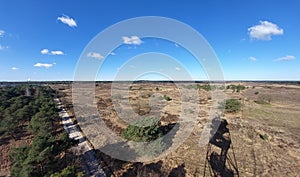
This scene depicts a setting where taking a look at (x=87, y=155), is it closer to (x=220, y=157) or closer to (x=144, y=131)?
(x=144, y=131)

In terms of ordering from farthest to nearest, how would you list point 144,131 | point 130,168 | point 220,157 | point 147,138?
point 144,131, point 147,138, point 220,157, point 130,168

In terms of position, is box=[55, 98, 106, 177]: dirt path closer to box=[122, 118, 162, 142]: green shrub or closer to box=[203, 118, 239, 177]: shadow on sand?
box=[122, 118, 162, 142]: green shrub

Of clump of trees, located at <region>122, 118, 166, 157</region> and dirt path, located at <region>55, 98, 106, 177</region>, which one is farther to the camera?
clump of trees, located at <region>122, 118, 166, 157</region>

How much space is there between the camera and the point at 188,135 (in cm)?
2247

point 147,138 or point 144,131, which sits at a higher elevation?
point 144,131

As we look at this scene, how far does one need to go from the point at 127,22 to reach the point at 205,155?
1474cm

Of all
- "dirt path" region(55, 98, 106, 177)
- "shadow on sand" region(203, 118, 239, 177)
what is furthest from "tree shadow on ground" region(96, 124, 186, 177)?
"shadow on sand" region(203, 118, 239, 177)

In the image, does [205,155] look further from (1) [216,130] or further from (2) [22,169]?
(2) [22,169]

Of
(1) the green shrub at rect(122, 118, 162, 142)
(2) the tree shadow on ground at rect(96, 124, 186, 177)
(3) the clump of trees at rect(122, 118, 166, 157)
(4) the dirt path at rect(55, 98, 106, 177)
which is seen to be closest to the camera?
(2) the tree shadow on ground at rect(96, 124, 186, 177)

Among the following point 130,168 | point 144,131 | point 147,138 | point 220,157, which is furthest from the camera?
point 144,131

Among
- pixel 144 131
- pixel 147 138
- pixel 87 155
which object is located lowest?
pixel 87 155

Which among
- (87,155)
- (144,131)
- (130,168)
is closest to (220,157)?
(144,131)

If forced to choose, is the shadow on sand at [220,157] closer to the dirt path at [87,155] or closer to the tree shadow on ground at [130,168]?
the tree shadow on ground at [130,168]

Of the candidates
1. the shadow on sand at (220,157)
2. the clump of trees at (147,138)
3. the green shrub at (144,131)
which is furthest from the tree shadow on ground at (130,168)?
the shadow on sand at (220,157)
